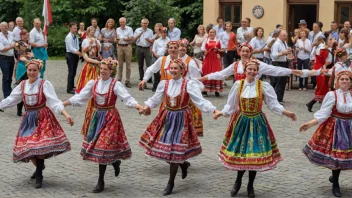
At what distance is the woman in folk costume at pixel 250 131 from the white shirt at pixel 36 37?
9258mm

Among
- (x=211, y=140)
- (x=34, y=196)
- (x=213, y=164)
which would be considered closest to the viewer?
(x=34, y=196)

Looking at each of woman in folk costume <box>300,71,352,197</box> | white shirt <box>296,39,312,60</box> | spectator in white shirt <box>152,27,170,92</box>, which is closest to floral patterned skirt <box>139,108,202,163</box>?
woman in folk costume <box>300,71,352,197</box>

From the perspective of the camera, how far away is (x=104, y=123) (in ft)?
27.7

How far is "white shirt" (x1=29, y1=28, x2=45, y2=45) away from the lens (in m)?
16.6

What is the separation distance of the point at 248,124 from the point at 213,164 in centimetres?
172

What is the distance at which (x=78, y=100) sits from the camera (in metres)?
8.68

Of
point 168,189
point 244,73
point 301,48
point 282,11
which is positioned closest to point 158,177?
point 168,189

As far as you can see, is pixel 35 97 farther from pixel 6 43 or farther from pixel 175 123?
pixel 6 43

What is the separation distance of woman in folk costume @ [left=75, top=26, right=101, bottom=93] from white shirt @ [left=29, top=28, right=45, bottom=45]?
1.92 metres

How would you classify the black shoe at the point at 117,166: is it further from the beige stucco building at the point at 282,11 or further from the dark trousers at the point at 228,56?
the beige stucco building at the point at 282,11

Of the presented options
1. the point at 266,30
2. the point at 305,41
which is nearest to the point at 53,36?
the point at 266,30

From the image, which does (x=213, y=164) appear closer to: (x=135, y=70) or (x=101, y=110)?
(x=101, y=110)

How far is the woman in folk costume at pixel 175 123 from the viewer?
838 centimetres

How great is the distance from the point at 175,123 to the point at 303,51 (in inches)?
394
